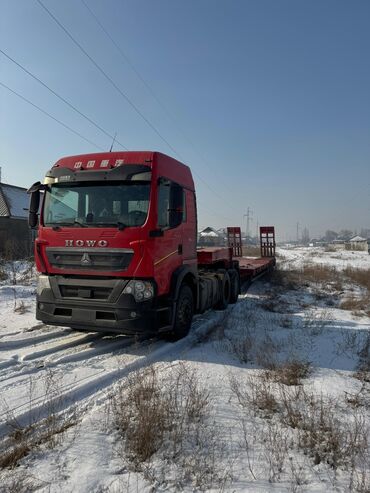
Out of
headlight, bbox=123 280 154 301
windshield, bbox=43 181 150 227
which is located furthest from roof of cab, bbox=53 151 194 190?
headlight, bbox=123 280 154 301

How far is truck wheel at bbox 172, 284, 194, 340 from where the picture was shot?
260 inches

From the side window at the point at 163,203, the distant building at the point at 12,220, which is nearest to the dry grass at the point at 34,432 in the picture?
the side window at the point at 163,203

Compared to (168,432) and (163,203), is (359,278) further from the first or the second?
(168,432)

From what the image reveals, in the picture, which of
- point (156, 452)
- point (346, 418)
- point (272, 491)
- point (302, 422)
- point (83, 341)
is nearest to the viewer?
point (272, 491)

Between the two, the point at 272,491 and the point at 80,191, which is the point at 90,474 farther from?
the point at 80,191

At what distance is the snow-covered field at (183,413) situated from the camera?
9.09 feet

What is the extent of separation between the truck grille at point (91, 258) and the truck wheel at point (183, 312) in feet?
4.78

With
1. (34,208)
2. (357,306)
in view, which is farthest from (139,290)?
(357,306)

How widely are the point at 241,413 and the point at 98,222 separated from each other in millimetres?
3555

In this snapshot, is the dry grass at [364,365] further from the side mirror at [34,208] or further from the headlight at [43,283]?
the side mirror at [34,208]

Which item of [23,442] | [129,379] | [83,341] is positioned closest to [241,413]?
[129,379]

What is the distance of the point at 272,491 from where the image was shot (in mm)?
2592

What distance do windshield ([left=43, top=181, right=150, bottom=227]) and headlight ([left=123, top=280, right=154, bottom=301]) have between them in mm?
924

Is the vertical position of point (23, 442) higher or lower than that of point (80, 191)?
lower
